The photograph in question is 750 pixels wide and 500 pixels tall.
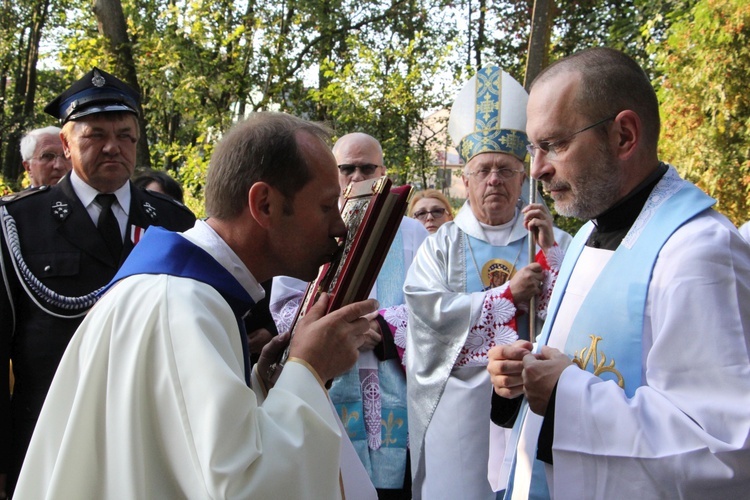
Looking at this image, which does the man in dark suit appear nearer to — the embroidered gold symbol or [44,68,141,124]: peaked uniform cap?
[44,68,141,124]: peaked uniform cap

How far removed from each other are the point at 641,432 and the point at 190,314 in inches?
48.5

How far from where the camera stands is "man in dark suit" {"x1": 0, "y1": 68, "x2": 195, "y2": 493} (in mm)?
3297

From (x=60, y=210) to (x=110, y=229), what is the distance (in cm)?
25

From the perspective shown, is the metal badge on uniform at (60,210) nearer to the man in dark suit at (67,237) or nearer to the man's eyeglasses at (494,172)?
the man in dark suit at (67,237)

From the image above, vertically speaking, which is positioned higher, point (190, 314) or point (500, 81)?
point (500, 81)

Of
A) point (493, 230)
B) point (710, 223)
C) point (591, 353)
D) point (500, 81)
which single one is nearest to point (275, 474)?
point (591, 353)

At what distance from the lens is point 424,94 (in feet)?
42.1

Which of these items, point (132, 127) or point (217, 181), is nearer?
point (217, 181)

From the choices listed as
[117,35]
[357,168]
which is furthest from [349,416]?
[117,35]

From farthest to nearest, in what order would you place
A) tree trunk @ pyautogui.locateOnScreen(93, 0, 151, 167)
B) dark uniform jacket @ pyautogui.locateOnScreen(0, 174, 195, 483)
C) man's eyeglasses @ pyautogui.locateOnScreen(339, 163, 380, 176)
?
tree trunk @ pyautogui.locateOnScreen(93, 0, 151, 167) < man's eyeglasses @ pyautogui.locateOnScreen(339, 163, 380, 176) < dark uniform jacket @ pyautogui.locateOnScreen(0, 174, 195, 483)

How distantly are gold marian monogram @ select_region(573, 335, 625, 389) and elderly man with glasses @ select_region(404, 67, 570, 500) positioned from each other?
1.45 meters

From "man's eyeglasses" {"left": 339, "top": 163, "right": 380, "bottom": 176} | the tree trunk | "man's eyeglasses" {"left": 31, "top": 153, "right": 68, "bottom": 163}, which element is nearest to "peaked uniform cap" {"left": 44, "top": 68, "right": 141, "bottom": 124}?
"man's eyeglasses" {"left": 339, "top": 163, "right": 380, "bottom": 176}

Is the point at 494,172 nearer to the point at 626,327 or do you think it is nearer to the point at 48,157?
the point at 626,327

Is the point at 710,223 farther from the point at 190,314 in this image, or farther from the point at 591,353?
the point at 190,314
